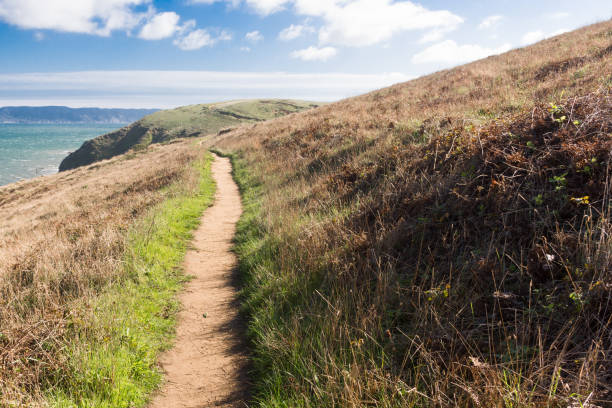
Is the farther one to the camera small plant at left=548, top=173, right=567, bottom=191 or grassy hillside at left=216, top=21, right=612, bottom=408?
small plant at left=548, top=173, right=567, bottom=191

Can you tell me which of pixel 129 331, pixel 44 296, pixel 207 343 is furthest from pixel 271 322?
pixel 44 296

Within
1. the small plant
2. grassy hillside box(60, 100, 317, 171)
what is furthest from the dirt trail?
grassy hillside box(60, 100, 317, 171)

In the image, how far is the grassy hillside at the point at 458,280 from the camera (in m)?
2.67

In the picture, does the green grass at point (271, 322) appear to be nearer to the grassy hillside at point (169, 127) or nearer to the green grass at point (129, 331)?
the green grass at point (129, 331)

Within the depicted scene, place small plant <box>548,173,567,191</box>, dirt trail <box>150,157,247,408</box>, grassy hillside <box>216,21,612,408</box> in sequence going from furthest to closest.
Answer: small plant <box>548,173,567,191</box>
dirt trail <box>150,157,247,408</box>
grassy hillside <box>216,21,612,408</box>

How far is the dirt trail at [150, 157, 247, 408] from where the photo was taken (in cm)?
374

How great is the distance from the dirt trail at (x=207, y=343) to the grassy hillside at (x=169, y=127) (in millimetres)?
113149

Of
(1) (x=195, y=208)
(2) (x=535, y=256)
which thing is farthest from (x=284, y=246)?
(1) (x=195, y=208)

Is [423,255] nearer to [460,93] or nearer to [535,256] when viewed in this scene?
[535,256]

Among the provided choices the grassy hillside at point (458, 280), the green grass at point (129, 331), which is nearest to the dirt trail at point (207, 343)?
the green grass at point (129, 331)

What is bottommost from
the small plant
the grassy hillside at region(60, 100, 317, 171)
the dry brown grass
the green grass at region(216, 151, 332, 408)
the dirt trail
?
the dirt trail

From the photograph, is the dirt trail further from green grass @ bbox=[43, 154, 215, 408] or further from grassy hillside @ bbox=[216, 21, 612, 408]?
grassy hillside @ bbox=[216, 21, 612, 408]

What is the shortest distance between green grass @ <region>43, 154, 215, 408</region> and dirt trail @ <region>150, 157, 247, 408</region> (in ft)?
0.68

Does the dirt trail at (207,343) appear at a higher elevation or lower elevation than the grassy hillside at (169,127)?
lower
